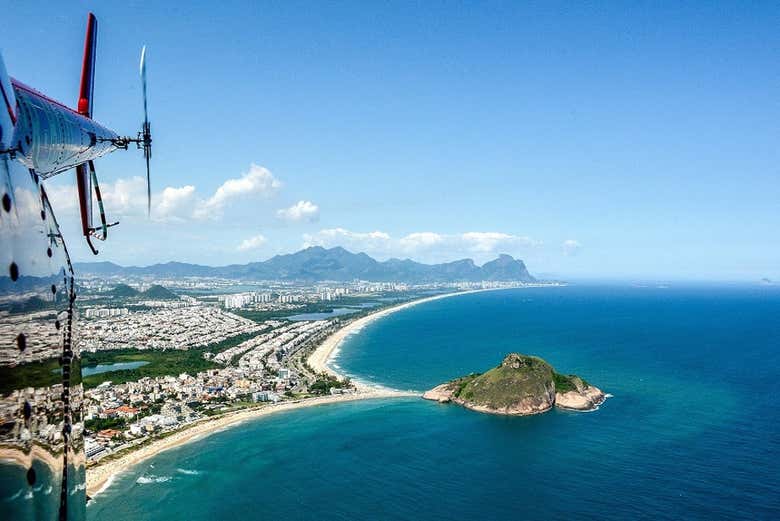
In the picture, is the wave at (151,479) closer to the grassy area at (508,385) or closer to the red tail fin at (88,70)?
the grassy area at (508,385)

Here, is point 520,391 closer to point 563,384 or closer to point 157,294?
point 563,384

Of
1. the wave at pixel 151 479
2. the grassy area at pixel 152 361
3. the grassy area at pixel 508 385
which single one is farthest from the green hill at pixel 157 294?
the wave at pixel 151 479

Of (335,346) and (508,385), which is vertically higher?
(508,385)

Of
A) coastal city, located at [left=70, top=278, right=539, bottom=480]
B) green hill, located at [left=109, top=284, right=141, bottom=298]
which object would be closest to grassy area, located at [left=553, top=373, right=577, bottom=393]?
coastal city, located at [left=70, top=278, right=539, bottom=480]

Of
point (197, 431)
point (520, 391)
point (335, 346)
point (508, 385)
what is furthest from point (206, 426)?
point (335, 346)

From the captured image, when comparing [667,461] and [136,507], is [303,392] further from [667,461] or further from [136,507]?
[667,461]

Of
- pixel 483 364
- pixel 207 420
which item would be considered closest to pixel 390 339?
pixel 483 364
